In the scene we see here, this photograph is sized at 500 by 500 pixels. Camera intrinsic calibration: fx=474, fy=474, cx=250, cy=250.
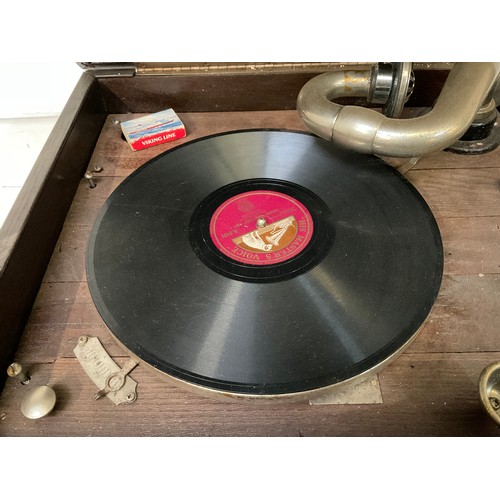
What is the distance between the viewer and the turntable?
718mm

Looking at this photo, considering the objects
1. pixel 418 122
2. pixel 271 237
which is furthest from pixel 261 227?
pixel 418 122

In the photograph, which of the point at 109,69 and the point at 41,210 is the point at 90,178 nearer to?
the point at 41,210

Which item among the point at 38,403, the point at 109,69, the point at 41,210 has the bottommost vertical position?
the point at 38,403

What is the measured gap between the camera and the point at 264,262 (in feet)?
2.87

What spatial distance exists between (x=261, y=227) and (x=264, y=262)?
3.8 inches

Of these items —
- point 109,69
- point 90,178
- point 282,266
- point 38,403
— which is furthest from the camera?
point 109,69

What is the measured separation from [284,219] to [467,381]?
439 millimetres

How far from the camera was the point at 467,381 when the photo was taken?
2.43 feet

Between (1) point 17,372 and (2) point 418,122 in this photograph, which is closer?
(1) point 17,372

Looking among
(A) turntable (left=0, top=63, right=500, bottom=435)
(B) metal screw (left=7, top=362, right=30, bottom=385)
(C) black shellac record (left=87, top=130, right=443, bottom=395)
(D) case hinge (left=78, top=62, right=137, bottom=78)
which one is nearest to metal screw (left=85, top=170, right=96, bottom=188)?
(A) turntable (left=0, top=63, right=500, bottom=435)

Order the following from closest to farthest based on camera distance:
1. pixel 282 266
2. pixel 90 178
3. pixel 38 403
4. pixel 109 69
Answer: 1. pixel 38 403
2. pixel 282 266
3. pixel 90 178
4. pixel 109 69

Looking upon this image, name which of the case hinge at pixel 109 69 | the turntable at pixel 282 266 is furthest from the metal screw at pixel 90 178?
the case hinge at pixel 109 69

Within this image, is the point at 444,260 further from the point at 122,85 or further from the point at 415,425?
the point at 122,85

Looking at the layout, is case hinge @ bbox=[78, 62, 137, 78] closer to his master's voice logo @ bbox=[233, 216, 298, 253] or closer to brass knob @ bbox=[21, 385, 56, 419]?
his master's voice logo @ bbox=[233, 216, 298, 253]
